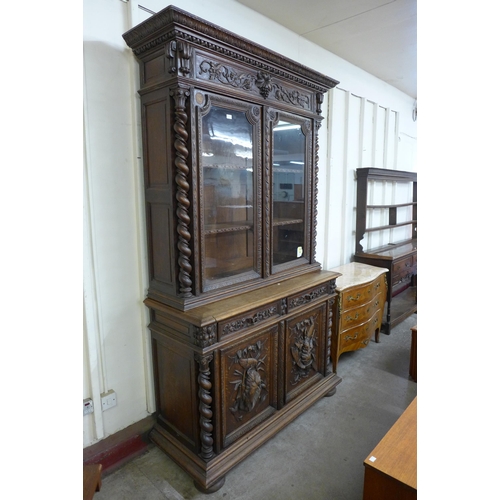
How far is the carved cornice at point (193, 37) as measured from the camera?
1538mm

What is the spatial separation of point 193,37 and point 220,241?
1.03m

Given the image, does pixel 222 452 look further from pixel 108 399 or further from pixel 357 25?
pixel 357 25

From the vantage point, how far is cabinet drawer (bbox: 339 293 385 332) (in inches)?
114

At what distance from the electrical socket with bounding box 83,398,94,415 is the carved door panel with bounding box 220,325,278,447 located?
2.32ft

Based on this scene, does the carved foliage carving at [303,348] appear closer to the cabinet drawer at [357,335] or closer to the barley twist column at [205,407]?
the cabinet drawer at [357,335]

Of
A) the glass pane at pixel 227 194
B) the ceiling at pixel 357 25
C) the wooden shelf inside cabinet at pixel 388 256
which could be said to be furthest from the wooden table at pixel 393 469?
the ceiling at pixel 357 25

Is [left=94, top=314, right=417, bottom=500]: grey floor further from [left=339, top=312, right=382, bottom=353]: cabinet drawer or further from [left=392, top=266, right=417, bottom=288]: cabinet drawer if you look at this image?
[left=392, top=266, right=417, bottom=288]: cabinet drawer

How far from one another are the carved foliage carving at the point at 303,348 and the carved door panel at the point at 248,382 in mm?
210

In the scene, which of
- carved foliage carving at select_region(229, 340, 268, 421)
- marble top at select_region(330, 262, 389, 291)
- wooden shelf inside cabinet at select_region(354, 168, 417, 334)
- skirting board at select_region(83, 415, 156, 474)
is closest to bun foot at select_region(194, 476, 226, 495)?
carved foliage carving at select_region(229, 340, 268, 421)

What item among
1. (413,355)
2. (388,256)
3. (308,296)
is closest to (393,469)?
(308,296)

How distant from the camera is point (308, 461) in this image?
1964 mm
